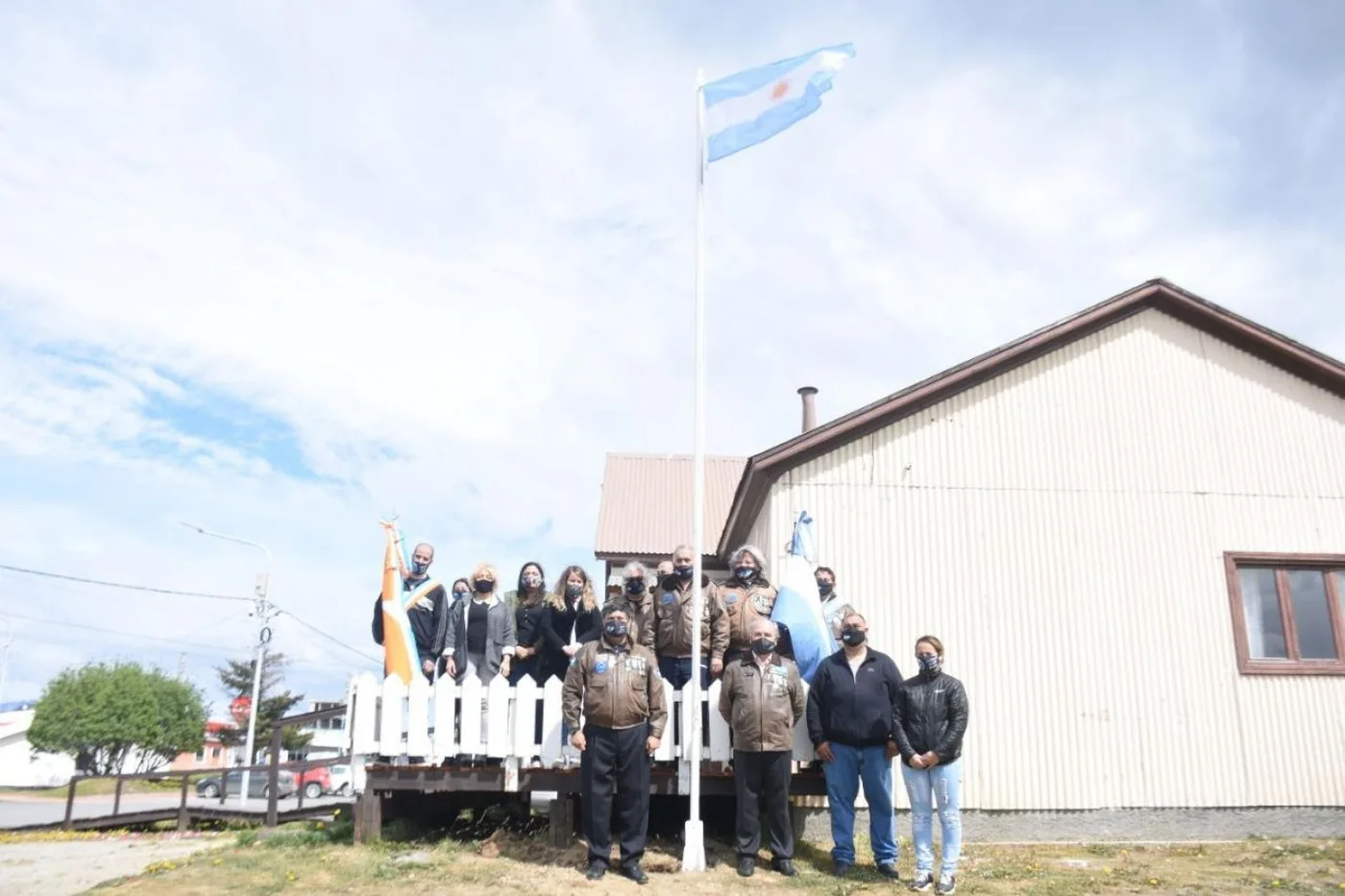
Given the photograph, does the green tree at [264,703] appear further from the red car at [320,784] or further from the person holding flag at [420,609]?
the person holding flag at [420,609]

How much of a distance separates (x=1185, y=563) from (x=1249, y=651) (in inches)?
42.9

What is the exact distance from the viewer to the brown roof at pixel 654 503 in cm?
2016

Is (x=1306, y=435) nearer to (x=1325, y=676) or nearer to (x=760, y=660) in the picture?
(x=1325, y=676)

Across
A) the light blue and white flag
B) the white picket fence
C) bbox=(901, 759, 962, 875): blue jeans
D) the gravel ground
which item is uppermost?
the light blue and white flag

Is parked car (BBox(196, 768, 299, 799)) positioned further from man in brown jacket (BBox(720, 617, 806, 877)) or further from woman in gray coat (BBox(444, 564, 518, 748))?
man in brown jacket (BBox(720, 617, 806, 877))

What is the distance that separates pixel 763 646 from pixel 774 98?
197 inches

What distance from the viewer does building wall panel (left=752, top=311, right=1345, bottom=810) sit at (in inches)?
419

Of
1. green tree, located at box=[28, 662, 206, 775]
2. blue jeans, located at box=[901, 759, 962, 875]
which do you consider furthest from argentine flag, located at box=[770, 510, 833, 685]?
green tree, located at box=[28, 662, 206, 775]

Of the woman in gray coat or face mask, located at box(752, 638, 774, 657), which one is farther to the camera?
the woman in gray coat

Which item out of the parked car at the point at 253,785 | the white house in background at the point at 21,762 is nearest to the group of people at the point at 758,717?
the parked car at the point at 253,785

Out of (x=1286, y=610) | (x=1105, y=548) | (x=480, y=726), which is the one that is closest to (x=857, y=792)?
(x=480, y=726)

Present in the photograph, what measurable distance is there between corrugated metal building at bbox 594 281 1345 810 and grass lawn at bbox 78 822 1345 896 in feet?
3.99

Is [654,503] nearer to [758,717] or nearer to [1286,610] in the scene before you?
[1286,610]

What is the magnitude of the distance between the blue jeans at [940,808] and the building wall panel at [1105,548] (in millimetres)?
2733
